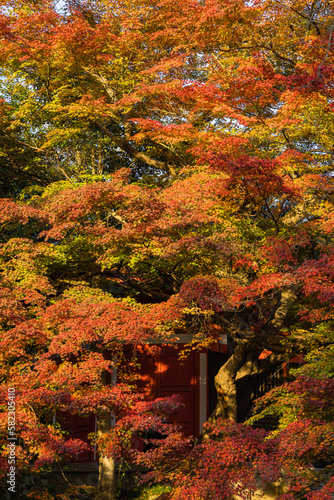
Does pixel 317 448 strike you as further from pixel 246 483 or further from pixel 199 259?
pixel 199 259

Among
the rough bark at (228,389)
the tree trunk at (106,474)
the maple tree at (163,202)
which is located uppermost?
the maple tree at (163,202)

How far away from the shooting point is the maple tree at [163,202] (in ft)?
27.3

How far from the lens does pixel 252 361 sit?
1242 centimetres

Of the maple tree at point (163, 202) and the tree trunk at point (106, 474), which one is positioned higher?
the maple tree at point (163, 202)

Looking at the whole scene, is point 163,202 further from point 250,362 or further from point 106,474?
point 106,474

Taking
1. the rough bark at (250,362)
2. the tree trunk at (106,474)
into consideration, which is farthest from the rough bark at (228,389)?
the tree trunk at (106,474)

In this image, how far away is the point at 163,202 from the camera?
9.80 meters

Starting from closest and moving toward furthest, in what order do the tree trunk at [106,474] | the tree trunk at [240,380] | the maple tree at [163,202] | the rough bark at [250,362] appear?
the maple tree at [163,202]
the tree trunk at [106,474]
the rough bark at [250,362]
the tree trunk at [240,380]

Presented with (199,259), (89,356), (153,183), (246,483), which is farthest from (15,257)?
(246,483)

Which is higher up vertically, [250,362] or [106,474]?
[250,362]

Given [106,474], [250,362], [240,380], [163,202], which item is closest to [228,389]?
[240,380]

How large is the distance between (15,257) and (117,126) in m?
6.59

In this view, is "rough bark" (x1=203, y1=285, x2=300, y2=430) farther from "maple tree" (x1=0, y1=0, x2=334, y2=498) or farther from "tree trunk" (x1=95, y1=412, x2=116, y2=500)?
"tree trunk" (x1=95, y1=412, x2=116, y2=500)

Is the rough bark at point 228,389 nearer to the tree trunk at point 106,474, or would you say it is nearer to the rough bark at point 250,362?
the rough bark at point 250,362
